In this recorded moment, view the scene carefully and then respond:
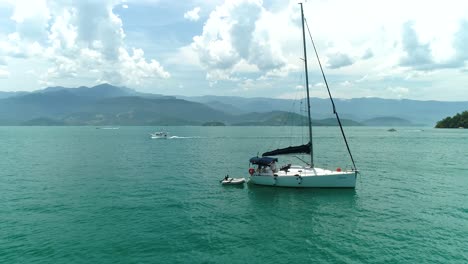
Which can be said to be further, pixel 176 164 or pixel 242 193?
pixel 176 164

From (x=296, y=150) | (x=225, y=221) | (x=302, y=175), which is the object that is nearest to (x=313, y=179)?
(x=302, y=175)

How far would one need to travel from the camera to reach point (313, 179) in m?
44.3

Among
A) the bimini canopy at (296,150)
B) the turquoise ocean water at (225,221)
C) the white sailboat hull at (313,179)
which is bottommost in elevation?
the turquoise ocean water at (225,221)

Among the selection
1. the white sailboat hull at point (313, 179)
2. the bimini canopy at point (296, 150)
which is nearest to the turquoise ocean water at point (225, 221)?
the white sailboat hull at point (313, 179)

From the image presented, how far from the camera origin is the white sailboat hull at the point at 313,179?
145ft

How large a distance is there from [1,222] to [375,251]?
37.5 metres

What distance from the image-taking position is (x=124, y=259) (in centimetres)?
2328

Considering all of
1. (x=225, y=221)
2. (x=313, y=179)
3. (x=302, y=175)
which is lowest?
(x=225, y=221)

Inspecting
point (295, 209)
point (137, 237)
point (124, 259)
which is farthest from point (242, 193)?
point (124, 259)

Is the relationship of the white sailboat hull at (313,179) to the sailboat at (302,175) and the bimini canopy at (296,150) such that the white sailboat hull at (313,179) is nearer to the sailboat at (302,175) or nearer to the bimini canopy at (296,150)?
the sailboat at (302,175)

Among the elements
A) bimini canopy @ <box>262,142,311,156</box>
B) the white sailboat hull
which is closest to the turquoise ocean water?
the white sailboat hull

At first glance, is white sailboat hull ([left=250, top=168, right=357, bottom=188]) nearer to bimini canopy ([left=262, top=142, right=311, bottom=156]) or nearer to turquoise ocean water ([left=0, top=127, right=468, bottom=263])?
turquoise ocean water ([left=0, top=127, right=468, bottom=263])

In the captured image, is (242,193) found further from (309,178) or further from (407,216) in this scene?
(407,216)

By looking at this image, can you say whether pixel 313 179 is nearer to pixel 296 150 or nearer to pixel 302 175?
pixel 302 175
